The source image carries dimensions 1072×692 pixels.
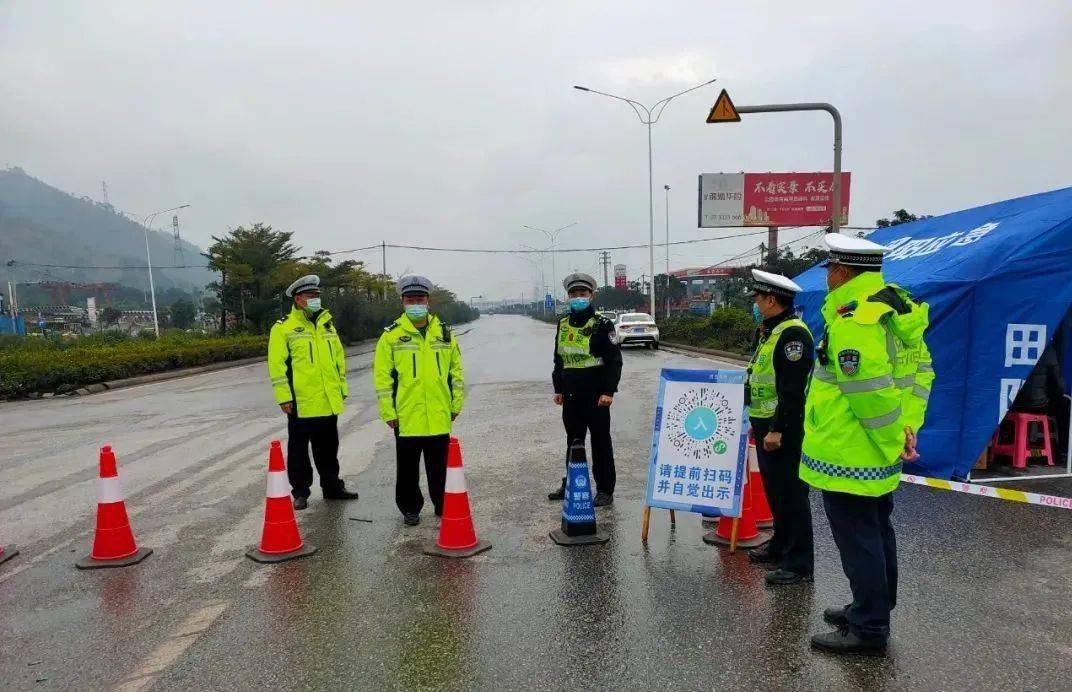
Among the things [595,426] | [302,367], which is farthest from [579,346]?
[302,367]

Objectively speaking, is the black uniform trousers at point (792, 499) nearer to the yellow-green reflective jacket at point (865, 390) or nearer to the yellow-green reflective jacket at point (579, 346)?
the yellow-green reflective jacket at point (865, 390)

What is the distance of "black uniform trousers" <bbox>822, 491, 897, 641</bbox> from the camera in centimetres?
308

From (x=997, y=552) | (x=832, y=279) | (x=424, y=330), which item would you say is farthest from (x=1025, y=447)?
(x=424, y=330)

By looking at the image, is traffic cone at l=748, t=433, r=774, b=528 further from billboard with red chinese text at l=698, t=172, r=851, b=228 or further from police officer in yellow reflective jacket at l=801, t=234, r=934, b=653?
billboard with red chinese text at l=698, t=172, r=851, b=228

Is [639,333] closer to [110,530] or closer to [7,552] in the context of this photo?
[110,530]

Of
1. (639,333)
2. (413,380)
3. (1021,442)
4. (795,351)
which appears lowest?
(639,333)

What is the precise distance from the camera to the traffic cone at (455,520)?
14.7ft

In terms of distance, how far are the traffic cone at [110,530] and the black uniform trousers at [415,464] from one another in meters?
1.78

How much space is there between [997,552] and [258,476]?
6.37m

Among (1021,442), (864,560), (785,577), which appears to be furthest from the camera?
(1021,442)

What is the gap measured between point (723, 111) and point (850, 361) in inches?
332

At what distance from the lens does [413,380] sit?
500cm

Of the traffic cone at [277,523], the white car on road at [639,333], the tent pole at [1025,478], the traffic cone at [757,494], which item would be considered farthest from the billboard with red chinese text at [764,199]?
the traffic cone at [277,523]

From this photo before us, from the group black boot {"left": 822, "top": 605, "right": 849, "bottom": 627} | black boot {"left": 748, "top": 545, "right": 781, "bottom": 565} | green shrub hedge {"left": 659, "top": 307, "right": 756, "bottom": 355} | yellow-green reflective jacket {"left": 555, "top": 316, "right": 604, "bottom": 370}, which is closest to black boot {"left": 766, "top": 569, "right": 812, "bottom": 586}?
black boot {"left": 748, "top": 545, "right": 781, "bottom": 565}
